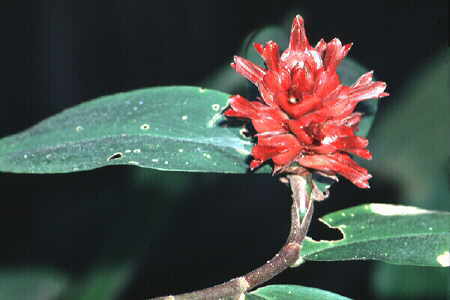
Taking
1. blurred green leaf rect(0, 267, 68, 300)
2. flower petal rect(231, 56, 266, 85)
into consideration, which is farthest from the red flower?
blurred green leaf rect(0, 267, 68, 300)

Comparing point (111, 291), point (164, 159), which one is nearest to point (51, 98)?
point (111, 291)

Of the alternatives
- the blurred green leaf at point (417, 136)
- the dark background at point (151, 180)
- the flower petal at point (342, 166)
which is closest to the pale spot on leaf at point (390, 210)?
the flower petal at point (342, 166)

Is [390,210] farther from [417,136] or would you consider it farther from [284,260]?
[417,136]

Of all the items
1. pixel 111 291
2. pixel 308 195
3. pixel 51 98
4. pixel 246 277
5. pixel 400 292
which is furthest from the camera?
pixel 51 98

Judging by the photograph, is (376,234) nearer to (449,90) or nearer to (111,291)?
(111,291)

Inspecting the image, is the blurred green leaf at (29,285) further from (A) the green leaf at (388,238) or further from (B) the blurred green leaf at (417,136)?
(A) the green leaf at (388,238)

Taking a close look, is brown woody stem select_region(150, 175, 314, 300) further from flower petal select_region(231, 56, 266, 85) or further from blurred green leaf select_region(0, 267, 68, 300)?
blurred green leaf select_region(0, 267, 68, 300)
